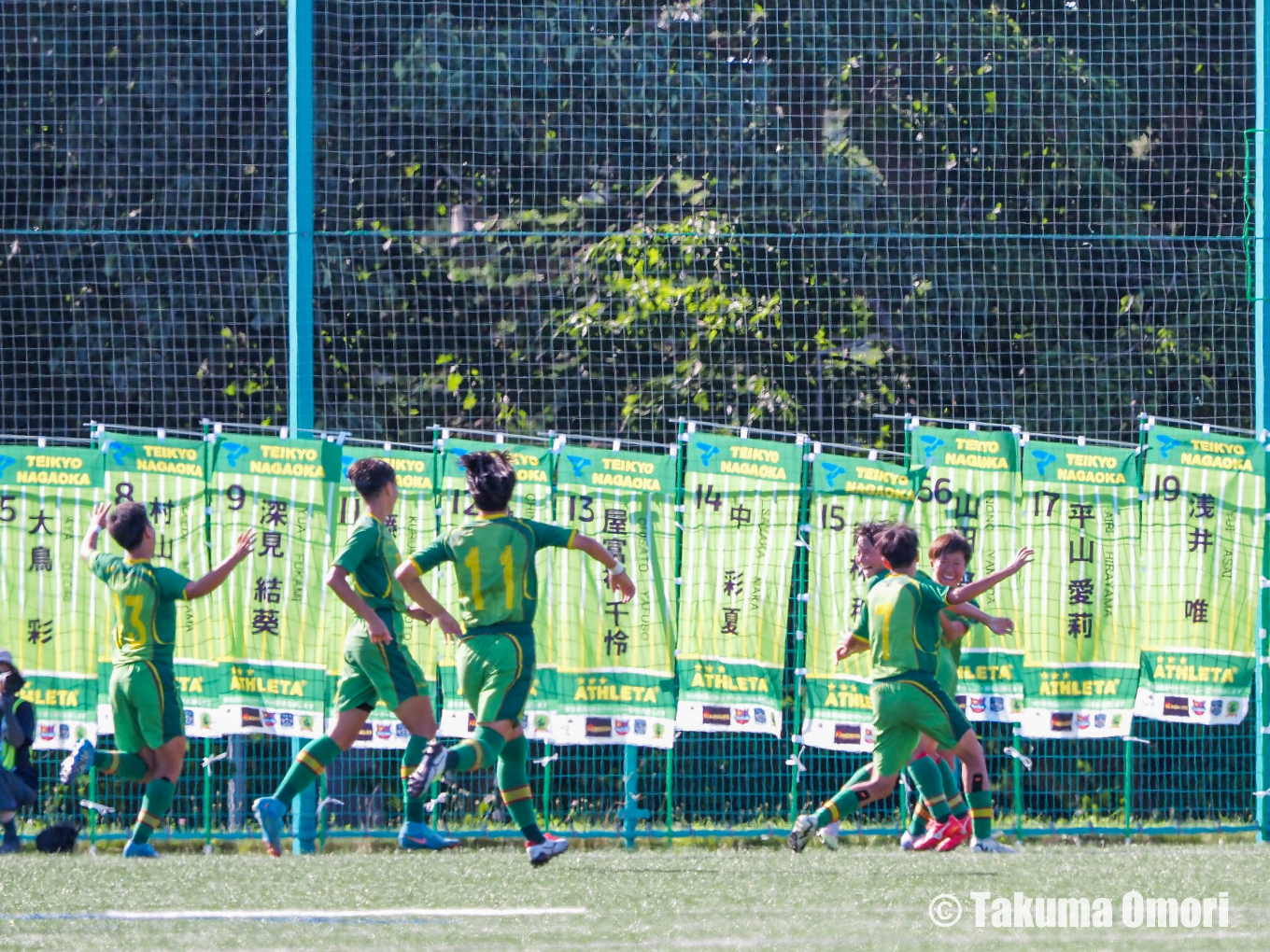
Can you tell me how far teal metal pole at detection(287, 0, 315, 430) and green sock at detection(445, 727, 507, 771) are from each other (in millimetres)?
2542

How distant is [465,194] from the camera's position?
13.1 meters

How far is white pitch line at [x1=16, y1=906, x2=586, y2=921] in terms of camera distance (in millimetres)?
6891

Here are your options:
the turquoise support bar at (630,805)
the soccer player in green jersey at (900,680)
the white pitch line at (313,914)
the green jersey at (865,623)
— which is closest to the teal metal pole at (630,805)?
the turquoise support bar at (630,805)

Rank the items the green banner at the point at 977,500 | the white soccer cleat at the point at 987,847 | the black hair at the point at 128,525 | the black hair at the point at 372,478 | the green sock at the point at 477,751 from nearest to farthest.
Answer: the green sock at the point at 477,751 < the black hair at the point at 372,478 < the black hair at the point at 128,525 < the white soccer cleat at the point at 987,847 < the green banner at the point at 977,500

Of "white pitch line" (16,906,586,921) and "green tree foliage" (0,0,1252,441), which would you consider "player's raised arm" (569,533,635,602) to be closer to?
"white pitch line" (16,906,586,921)

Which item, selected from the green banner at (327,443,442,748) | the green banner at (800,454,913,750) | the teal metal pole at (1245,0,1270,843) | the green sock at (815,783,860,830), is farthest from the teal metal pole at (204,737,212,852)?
the teal metal pole at (1245,0,1270,843)

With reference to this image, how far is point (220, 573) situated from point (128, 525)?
0.48 meters

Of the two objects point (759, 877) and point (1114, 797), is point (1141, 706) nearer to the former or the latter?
point (1114, 797)

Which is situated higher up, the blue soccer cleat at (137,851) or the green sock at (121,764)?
the green sock at (121,764)

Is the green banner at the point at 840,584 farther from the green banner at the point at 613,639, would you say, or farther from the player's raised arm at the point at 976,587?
the player's raised arm at the point at 976,587

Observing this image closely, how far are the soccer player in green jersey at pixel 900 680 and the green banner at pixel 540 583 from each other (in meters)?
1.68

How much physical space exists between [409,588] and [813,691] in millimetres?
2573

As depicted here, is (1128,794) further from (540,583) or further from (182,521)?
(182,521)

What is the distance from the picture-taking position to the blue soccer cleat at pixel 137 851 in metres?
9.15
